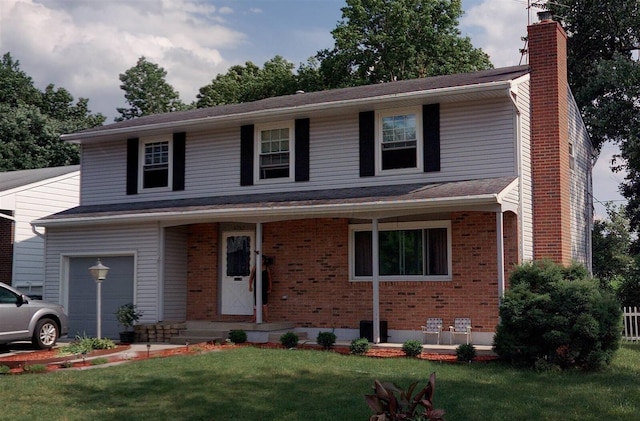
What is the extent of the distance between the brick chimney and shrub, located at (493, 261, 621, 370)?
3222 millimetres

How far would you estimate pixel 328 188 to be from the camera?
16719 millimetres

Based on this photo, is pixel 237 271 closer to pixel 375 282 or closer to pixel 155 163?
pixel 155 163

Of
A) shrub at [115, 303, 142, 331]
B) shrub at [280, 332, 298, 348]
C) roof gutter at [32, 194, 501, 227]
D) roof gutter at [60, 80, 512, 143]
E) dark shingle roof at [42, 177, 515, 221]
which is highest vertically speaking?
roof gutter at [60, 80, 512, 143]

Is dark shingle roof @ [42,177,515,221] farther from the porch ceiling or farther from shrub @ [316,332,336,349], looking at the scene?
shrub @ [316,332,336,349]

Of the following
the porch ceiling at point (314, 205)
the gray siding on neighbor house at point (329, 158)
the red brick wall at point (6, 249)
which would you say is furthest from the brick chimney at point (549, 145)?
the red brick wall at point (6, 249)

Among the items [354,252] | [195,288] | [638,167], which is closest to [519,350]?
[354,252]

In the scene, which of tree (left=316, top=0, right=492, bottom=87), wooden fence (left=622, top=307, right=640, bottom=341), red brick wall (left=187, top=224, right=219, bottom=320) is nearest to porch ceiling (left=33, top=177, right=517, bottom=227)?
red brick wall (left=187, top=224, right=219, bottom=320)

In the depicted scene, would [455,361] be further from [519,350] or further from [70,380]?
[70,380]

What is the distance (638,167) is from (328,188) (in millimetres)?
10455

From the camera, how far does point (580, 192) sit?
61.7ft

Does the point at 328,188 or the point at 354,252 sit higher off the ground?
the point at 328,188

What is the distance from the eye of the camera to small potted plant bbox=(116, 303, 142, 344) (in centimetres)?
1673

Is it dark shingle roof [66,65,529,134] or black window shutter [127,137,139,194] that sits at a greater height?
dark shingle roof [66,65,529,134]

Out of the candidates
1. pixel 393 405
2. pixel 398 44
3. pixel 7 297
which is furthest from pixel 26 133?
pixel 393 405
